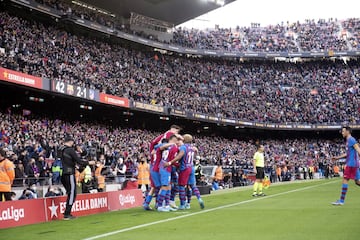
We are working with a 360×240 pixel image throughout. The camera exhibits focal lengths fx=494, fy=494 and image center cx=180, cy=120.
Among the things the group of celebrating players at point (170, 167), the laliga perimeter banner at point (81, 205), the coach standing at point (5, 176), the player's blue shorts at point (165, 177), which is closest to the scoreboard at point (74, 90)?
the laliga perimeter banner at point (81, 205)

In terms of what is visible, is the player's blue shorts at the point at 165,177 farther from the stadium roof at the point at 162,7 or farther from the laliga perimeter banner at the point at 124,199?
the stadium roof at the point at 162,7

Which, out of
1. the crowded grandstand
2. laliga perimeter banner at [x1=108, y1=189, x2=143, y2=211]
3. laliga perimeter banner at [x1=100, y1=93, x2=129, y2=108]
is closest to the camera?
laliga perimeter banner at [x1=108, y1=189, x2=143, y2=211]

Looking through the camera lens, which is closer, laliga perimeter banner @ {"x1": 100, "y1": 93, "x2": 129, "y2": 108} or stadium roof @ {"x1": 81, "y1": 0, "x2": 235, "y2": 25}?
laliga perimeter banner @ {"x1": 100, "y1": 93, "x2": 129, "y2": 108}

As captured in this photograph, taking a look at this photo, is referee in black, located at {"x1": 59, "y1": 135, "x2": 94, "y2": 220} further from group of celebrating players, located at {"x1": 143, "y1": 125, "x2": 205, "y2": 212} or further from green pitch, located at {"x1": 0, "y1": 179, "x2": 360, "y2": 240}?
group of celebrating players, located at {"x1": 143, "y1": 125, "x2": 205, "y2": 212}

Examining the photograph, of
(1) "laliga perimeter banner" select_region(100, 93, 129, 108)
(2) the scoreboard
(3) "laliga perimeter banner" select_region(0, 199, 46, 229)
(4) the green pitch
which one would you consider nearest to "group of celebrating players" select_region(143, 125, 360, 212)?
(4) the green pitch

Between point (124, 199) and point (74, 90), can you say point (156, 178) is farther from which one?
point (74, 90)

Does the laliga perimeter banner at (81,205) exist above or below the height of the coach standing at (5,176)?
below

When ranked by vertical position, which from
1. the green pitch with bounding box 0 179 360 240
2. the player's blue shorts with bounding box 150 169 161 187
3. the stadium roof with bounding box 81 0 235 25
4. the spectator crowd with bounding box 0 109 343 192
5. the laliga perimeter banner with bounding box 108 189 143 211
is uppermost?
the stadium roof with bounding box 81 0 235 25

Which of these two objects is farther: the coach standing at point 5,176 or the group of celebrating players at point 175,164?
the group of celebrating players at point 175,164

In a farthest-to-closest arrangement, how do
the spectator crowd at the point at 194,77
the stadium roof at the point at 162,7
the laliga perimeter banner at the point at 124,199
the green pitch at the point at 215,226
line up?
the stadium roof at the point at 162,7
the spectator crowd at the point at 194,77
the laliga perimeter banner at the point at 124,199
the green pitch at the point at 215,226

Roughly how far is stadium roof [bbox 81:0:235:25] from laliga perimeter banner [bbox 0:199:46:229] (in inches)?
1453

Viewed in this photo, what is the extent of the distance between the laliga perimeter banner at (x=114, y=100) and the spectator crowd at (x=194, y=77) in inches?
29.6

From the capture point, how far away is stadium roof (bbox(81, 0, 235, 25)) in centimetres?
4859

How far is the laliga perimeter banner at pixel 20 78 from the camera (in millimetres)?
26797
